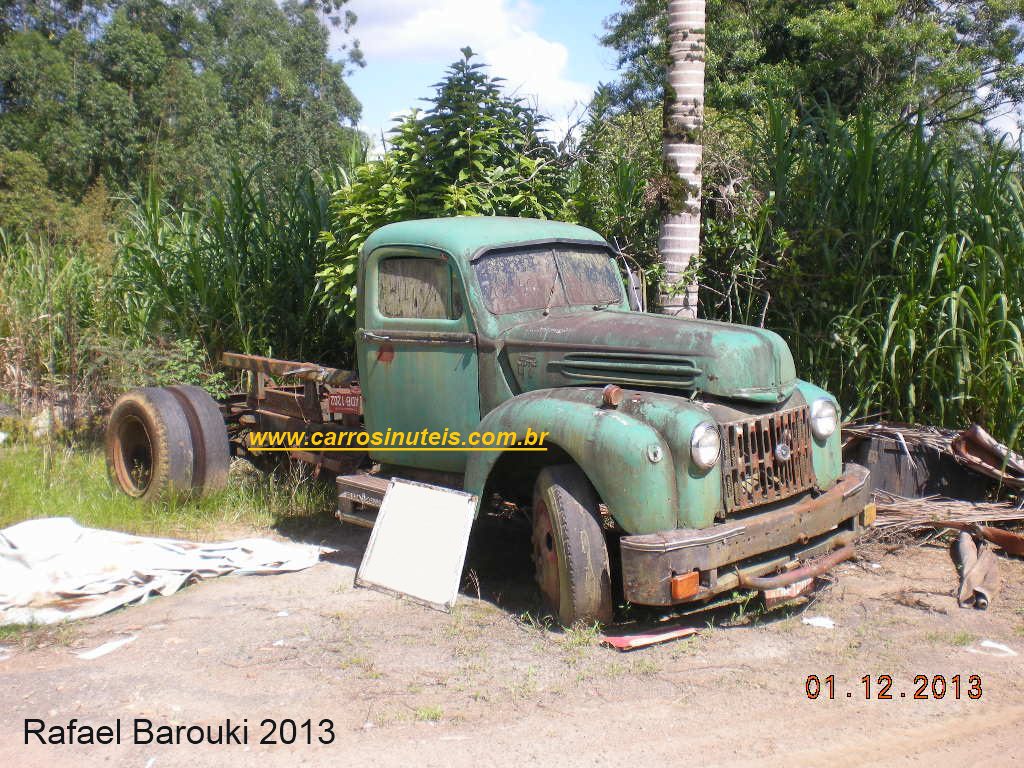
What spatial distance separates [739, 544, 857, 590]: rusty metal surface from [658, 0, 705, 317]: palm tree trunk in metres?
2.61

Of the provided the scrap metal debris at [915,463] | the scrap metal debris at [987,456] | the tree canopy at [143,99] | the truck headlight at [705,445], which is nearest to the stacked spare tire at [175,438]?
the truck headlight at [705,445]

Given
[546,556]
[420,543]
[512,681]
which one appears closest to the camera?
[512,681]

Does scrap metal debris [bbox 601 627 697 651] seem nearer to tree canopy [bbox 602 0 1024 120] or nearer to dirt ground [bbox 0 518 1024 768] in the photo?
dirt ground [bbox 0 518 1024 768]

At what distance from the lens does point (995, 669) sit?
3.87 m

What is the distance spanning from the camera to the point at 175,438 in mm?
6168

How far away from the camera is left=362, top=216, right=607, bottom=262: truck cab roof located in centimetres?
496


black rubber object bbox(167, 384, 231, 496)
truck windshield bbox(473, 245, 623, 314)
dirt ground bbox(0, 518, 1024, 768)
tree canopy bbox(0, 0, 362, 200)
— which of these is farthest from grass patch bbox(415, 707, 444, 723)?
tree canopy bbox(0, 0, 362, 200)

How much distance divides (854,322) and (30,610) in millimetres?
5192

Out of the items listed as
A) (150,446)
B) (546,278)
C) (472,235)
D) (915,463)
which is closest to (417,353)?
(472,235)

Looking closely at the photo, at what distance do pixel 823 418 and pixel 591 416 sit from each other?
1.26 metres

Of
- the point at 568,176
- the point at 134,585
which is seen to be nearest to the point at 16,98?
the point at 568,176

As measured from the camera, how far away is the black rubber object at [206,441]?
6238 mm

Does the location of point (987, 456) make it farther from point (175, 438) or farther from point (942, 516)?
point (175, 438)

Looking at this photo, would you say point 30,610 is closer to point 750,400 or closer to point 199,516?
point 199,516
